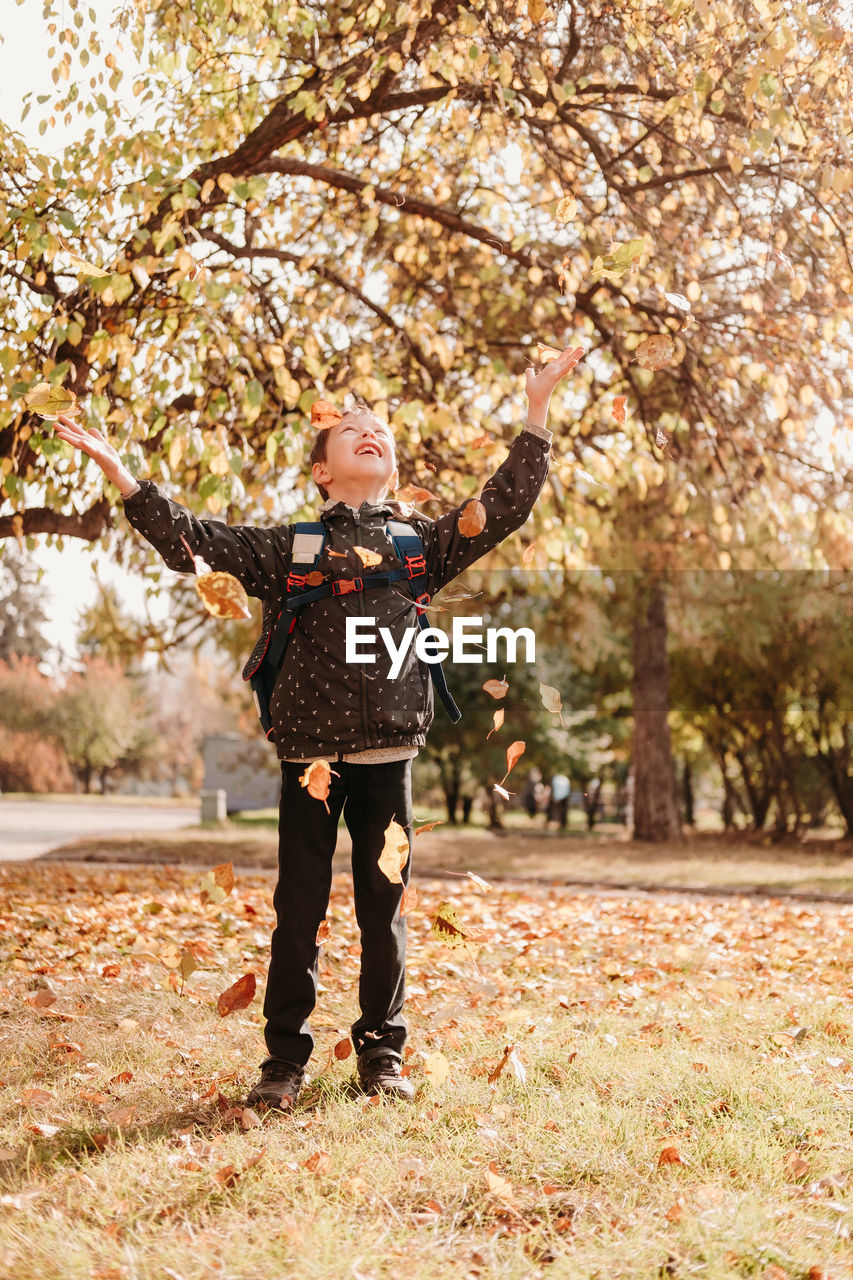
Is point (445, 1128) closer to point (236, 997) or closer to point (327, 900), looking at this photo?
point (327, 900)

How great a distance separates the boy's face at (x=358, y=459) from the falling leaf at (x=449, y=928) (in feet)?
4.10

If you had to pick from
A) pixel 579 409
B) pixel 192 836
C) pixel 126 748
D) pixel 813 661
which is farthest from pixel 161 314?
pixel 126 748

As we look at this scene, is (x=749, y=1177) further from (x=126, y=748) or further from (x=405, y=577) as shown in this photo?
(x=126, y=748)

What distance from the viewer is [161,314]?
612 cm

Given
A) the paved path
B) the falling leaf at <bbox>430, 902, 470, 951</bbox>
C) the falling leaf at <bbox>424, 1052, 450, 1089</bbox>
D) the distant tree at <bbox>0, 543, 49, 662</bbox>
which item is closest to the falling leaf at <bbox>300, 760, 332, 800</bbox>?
the falling leaf at <bbox>430, 902, 470, 951</bbox>

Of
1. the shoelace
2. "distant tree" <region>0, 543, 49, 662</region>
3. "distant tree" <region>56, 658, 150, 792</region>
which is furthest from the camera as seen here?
"distant tree" <region>0, 543, 49, 662</region>

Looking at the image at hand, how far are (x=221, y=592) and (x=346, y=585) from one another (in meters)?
0.36

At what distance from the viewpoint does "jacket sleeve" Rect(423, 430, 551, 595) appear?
319 centimetres

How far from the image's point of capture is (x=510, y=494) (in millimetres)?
3191

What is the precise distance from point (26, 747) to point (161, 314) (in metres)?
37.5

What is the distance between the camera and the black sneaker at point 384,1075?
306cm

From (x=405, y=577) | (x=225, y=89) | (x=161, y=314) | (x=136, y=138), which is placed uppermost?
(x=225, y=89)

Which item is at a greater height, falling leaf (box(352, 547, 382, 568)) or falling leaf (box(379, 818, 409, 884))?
falling leaf (box(352, 547, 382, 568))

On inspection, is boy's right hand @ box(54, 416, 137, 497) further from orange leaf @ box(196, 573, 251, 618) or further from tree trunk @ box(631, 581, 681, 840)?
tree trunk @ box(631, 581, 681, 840)
